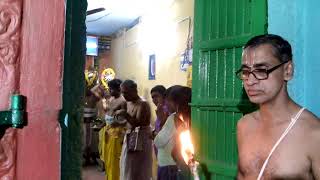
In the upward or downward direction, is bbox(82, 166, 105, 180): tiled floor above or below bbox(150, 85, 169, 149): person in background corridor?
below

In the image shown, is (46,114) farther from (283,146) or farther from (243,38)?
(243,38)

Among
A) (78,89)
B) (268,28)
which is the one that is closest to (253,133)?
(268,28)

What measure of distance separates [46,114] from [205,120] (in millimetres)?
2307

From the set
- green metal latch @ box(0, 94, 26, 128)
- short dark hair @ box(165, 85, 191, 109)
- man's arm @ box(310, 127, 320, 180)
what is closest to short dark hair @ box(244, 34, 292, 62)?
man's arm @ box(310, 127, 320, 180)

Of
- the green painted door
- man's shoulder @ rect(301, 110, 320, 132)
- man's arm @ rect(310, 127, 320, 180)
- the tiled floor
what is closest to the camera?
man's arm @ rect(310, 127, 320, 180)

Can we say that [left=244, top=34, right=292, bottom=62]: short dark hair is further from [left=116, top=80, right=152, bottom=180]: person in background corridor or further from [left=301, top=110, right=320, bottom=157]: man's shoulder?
[left=116, top=80, right=152, bottom=180]: person in background corridor

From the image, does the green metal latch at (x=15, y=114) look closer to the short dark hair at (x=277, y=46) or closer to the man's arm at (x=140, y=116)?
the short dark hair at (x=277, y=46)

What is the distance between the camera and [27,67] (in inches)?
31.5

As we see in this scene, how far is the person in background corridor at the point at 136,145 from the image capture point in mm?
4820

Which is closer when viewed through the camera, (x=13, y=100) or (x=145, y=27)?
(x=13, y=100)

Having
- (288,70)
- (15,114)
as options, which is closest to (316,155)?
(288,70)

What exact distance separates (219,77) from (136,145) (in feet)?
7.35

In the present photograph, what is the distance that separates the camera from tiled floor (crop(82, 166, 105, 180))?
6879 mm

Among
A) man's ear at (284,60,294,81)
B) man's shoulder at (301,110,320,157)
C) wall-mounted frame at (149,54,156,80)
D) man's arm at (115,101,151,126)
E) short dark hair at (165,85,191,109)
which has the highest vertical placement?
wall-mounted frame at (149,54,156,80)
